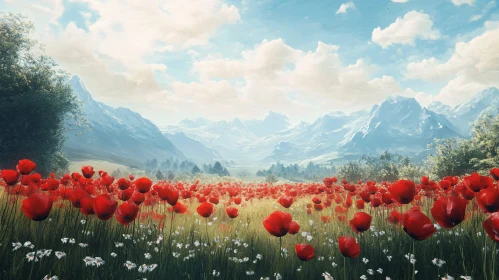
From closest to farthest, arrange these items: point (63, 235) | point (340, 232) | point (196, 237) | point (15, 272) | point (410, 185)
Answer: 1. point (15, 272)
2. point (410, 185)
3. point (63, 235)
4. point (196, 237)
5. point (340, 232)

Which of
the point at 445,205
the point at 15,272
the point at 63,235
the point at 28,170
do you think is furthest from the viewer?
the point at 28,170

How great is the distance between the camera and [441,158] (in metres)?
35.1

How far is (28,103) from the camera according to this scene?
32.1 m

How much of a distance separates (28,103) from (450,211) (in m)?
38.8

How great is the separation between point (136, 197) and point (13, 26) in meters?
43.9

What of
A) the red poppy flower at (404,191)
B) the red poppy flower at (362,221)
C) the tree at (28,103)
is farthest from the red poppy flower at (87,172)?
the tree at (28,103)

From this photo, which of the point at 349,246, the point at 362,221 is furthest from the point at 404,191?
the point at 349,246

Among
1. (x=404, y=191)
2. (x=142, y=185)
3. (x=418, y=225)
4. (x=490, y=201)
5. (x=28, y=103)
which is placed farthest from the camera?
(x=28, y=103)

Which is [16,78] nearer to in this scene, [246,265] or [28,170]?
[28,170]

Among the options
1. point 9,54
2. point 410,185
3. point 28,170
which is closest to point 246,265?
point 410,185

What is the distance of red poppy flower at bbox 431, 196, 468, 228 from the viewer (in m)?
2.59

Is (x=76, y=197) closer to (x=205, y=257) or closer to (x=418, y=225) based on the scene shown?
(x=205, y=257)

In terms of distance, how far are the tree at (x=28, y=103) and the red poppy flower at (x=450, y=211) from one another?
126 feet

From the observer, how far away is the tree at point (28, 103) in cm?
3200
